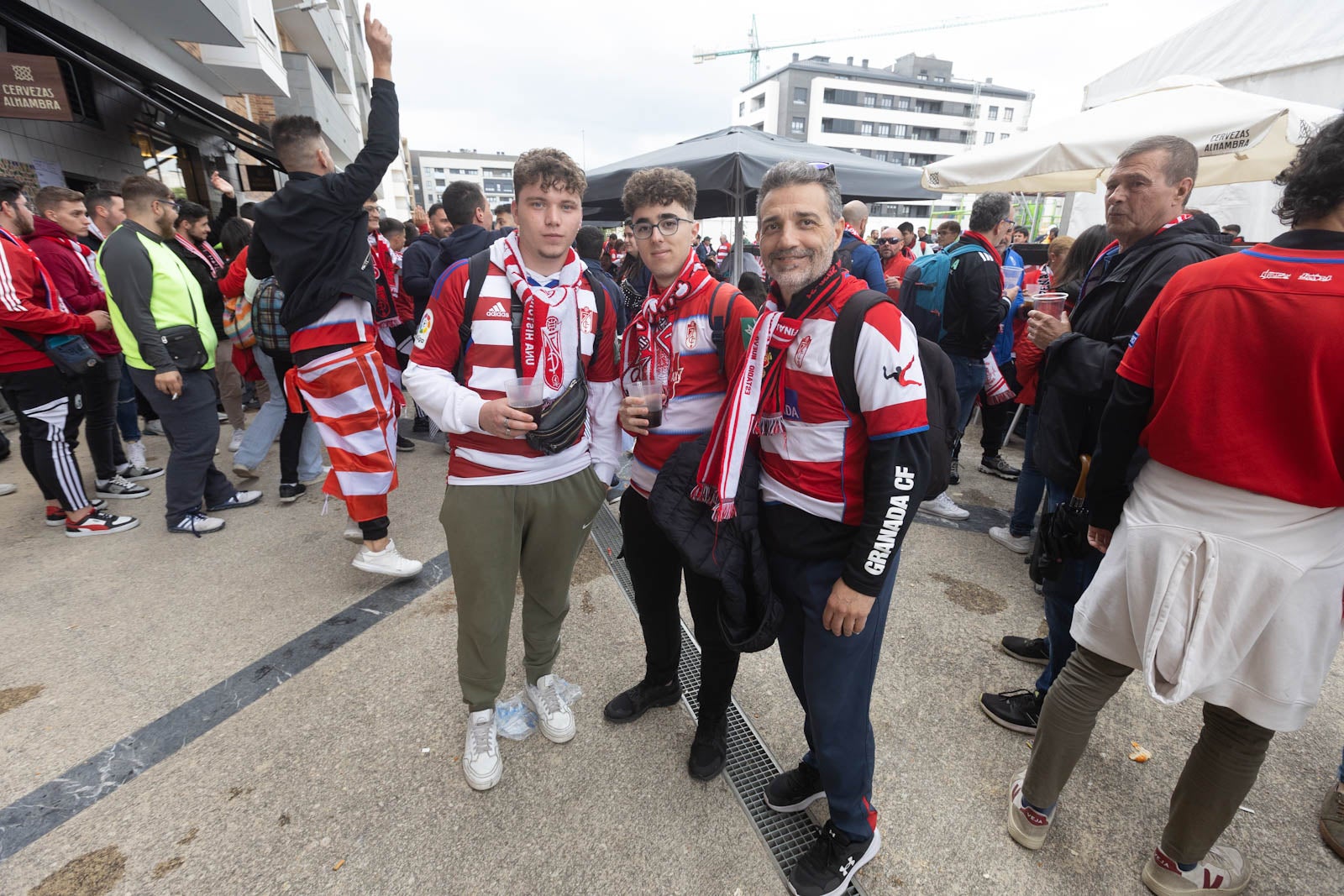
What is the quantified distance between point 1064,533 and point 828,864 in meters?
1.32

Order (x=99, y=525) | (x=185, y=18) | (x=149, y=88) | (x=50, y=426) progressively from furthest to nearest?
1. (x=185, y=18)
2. (x=149, y=88)
3. (x=99, y=525)
4. (x=50, y=426)

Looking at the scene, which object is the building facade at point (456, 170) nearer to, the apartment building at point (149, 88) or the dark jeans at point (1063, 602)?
the apartment building at point (149, 88)

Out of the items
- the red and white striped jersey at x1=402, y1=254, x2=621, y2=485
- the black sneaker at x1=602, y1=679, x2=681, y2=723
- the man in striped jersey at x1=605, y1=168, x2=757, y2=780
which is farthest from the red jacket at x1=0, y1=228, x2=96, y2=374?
the black sneaker at x1=602, y1=679, x2=681, y2=723

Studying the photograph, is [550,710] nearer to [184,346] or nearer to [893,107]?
[184,346]

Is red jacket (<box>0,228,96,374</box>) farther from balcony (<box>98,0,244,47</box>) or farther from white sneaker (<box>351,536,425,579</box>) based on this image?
balcony (<box>98,0,244,47</box>)

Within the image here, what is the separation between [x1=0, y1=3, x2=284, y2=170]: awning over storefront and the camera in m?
5.14

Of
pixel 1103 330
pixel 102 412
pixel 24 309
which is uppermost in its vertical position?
pixel 1103 330

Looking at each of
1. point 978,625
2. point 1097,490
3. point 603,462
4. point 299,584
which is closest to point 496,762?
point 603,462

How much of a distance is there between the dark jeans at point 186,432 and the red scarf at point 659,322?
330cm

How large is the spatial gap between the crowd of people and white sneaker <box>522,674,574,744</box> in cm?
1

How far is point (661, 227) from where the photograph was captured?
1901mm

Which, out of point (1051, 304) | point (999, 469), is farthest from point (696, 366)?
point (999, 469)

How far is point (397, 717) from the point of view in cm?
238

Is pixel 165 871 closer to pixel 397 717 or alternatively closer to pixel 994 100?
Answer: pixel 397 717
